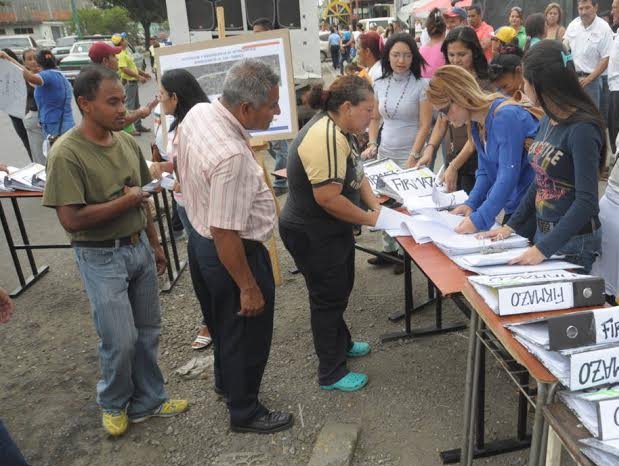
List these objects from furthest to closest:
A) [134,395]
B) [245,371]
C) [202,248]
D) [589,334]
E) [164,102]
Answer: [164,102], [134,395], [245,371], [202,248], [589,334]

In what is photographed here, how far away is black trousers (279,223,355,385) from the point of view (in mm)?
2689

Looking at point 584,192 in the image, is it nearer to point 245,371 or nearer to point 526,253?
point 526,253

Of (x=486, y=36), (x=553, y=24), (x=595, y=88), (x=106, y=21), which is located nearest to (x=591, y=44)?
(x=595, y=88)

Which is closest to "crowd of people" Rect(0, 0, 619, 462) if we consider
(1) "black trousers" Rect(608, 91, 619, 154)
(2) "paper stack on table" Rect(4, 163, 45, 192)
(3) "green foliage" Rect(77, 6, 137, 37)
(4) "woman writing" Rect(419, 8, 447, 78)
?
(2) "paper stack on table" Rect(4, 163, 45, 192)

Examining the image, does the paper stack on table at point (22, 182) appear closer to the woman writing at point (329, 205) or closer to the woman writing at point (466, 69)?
the woman writing at point (329, 205)

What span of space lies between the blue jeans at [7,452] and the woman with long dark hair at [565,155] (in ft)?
6.81

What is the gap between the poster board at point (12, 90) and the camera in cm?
434

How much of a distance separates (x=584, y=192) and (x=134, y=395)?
7.75 feet

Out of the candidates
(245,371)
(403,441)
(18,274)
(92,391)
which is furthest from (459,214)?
(18,274)

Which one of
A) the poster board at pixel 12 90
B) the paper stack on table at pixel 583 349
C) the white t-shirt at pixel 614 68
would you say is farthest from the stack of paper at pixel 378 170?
the white t-shirt at pixel 614 68

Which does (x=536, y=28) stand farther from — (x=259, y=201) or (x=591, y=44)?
(x=259, y=201)

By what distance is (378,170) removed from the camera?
12.1ft

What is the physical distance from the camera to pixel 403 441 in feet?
8.72

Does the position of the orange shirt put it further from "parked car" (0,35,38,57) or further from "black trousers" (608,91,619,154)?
"parked car" (0,35,38,57)
